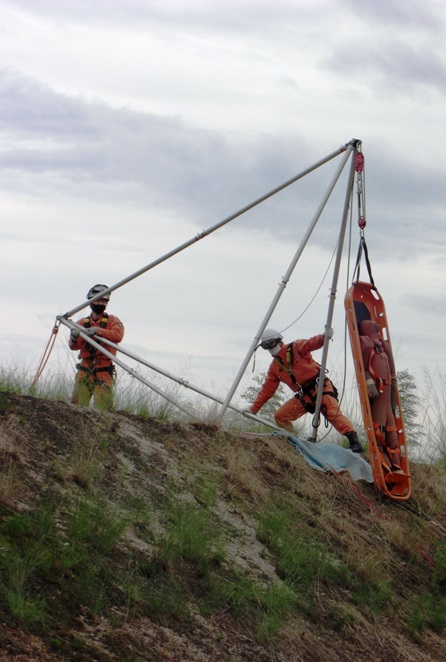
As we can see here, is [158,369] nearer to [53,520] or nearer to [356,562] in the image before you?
[356,562]

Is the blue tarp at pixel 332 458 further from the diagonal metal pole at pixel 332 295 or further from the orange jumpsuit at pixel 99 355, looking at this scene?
the orange jumpsuit at pixel 99 355

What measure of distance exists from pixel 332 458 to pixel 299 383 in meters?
1.30

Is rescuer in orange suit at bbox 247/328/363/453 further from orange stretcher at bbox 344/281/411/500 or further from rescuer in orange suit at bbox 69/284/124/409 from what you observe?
rescuer in orange suit at bbox 69/284/124/409

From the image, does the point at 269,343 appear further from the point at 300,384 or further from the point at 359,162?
the point at 359,162

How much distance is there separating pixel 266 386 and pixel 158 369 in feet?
5.21

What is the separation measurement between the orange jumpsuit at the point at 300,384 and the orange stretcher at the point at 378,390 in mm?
603

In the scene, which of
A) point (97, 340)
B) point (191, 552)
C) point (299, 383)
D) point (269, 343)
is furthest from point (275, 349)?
point (191, 552)

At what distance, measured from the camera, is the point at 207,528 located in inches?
298

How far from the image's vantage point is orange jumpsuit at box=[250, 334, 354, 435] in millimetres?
11844

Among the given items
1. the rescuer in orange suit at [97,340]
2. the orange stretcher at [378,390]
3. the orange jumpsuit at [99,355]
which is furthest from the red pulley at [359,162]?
the orange jumpsuit at [99,355]

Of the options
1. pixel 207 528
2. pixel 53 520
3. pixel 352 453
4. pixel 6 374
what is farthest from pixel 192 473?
pixel 6 374

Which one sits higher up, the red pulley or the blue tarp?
the red pulley

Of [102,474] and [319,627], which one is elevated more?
[102,474]

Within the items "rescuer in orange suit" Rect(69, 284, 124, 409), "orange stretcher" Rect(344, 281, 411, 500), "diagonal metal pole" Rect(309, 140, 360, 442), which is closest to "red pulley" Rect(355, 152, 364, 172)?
"diagonal metal pole" Rect(309, 140, 360, 442)
